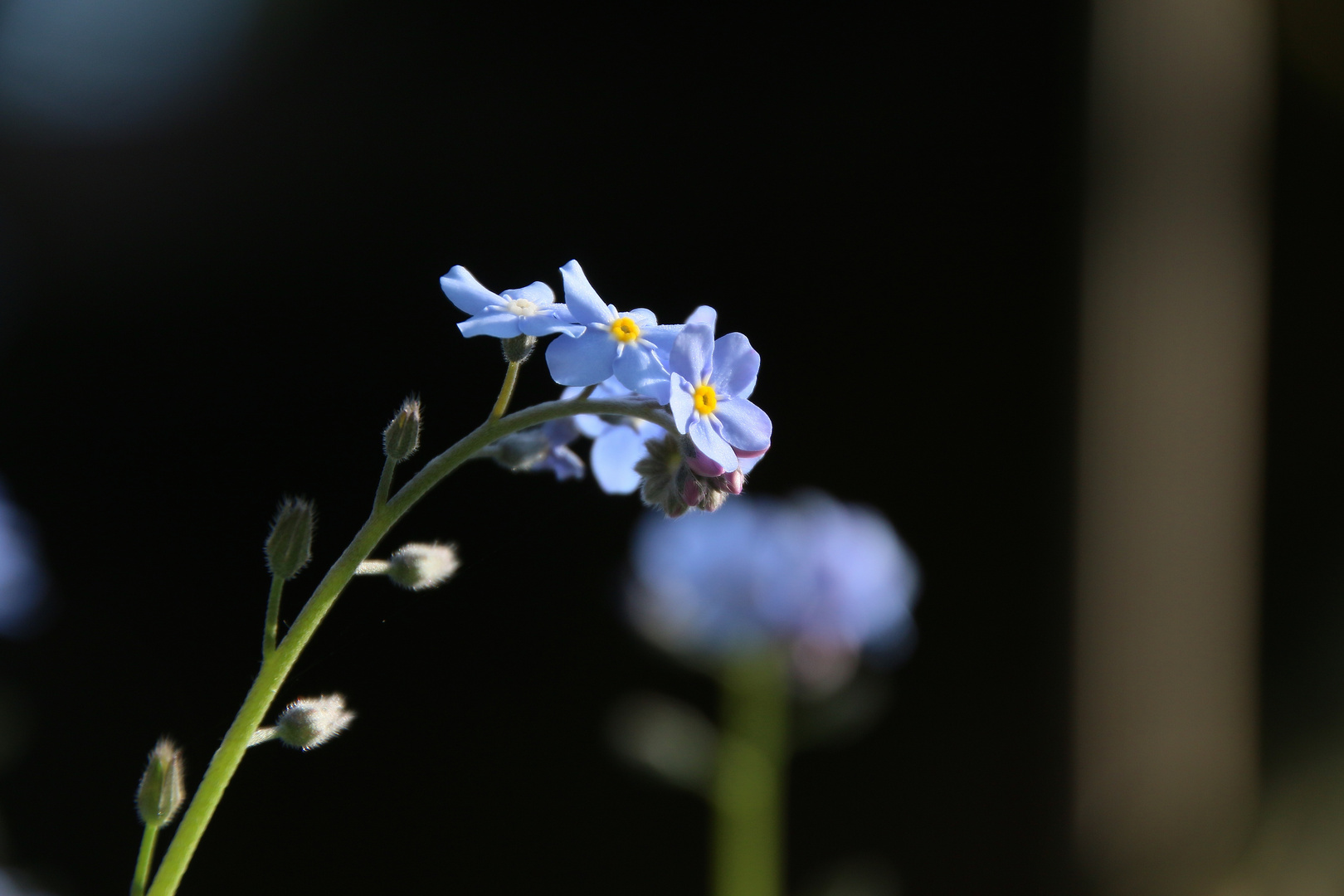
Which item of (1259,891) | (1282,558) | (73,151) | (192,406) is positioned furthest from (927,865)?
(73,151)

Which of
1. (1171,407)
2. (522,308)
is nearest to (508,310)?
(522,308)

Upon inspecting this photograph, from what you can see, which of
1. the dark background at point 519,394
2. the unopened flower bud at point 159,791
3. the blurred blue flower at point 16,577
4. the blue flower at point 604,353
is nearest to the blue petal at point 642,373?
the blue flower at point 604,353

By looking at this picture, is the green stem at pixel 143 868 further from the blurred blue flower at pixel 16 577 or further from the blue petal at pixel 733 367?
the blurred blue flower at pixel 16 577

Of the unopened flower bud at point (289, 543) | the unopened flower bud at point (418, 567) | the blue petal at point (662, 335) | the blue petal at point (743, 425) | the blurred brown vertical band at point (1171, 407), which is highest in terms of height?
the blue petal at point (662, 335)

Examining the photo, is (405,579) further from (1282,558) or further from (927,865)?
(1282,558)

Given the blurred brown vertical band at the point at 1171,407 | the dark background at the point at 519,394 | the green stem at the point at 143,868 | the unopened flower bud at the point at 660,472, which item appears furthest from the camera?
the blurred brown vertical band at the point at 1171,407

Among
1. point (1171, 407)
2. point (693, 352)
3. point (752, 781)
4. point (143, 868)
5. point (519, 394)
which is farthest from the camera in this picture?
point (1171, 407)

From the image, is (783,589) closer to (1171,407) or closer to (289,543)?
(289,543)
